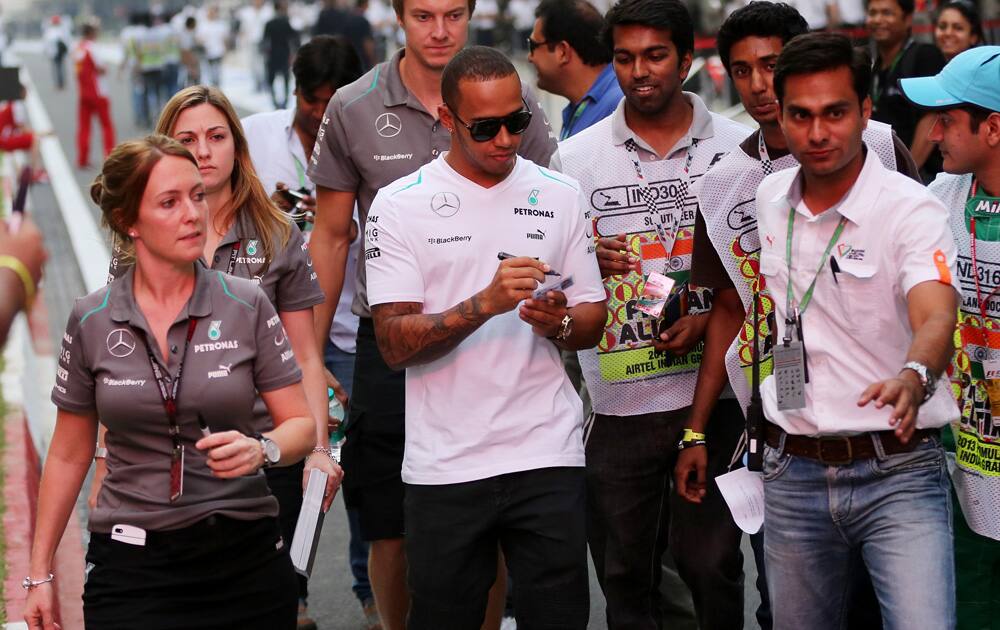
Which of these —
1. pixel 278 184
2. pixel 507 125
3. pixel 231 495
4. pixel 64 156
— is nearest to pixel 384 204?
pixel 507 125

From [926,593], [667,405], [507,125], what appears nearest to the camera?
[926,593]

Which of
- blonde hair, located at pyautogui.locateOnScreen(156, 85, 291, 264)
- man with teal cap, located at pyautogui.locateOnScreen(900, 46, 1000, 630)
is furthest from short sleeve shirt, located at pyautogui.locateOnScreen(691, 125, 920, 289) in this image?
blonde hair, located at pyautogui.locateOnScreen(156, 85, 291, 264)

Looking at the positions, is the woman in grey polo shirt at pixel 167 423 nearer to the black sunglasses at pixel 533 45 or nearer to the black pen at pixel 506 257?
the black pen at pixel 506 257

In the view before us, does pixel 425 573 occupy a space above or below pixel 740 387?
below

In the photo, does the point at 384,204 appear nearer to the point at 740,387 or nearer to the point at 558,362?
the point at 558,362

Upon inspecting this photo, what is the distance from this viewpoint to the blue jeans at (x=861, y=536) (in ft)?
13.9

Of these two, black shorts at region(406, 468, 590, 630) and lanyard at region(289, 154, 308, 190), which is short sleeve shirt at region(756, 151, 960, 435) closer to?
black shorts at region(406, 468, 590, 630)

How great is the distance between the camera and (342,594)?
726cm

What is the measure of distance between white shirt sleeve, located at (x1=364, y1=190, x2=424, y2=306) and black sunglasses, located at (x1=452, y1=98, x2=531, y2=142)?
37 centimetres

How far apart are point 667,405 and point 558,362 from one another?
29.6 inches

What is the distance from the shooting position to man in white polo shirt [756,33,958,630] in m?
4.25

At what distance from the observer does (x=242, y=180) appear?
18.0 ft

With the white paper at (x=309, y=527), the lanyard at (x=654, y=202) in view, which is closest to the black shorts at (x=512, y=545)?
the white paper at (x=309, y=527)

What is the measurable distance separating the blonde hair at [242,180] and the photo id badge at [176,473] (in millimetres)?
1241
